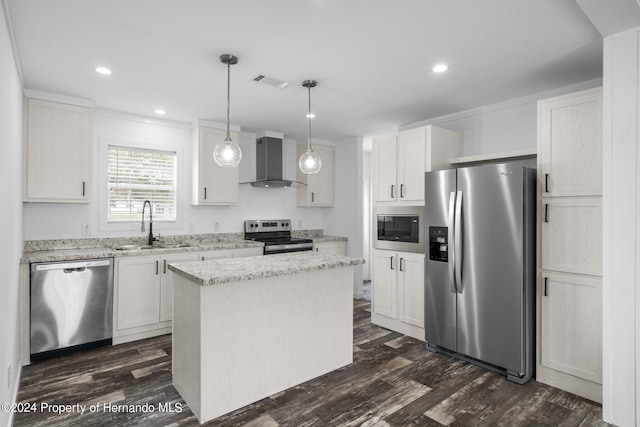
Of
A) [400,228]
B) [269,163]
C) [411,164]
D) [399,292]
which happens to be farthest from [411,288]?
[269,163]

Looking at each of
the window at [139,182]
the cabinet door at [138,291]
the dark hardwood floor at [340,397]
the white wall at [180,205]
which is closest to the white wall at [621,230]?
the dark hardwood floor at [340,397]

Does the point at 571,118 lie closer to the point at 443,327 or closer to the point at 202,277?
the point at 443,327

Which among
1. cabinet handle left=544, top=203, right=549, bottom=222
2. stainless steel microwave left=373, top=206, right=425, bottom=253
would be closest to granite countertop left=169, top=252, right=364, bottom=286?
stainless steel microwave left=373, top=206, right=425, bottom=253

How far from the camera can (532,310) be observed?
290 cm

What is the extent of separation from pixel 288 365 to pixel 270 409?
35cm

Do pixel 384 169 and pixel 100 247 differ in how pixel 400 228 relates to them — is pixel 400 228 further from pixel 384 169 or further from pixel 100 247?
pixel 100 247

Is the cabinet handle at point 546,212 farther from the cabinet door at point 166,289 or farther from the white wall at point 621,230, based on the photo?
the cabinet door at point 166,289

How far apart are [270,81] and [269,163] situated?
6.65 ft

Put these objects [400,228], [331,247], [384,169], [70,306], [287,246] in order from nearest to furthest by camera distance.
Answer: [70,306] → [400,228] → [384,169] → [287,246] → [331,247]

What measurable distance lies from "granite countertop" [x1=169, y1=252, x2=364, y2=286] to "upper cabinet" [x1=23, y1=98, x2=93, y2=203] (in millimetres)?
1904

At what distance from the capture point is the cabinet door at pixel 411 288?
12.4ft

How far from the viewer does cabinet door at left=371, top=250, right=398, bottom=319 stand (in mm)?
4086

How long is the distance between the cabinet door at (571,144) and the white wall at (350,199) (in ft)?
10.1

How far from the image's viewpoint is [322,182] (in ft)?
19.1
